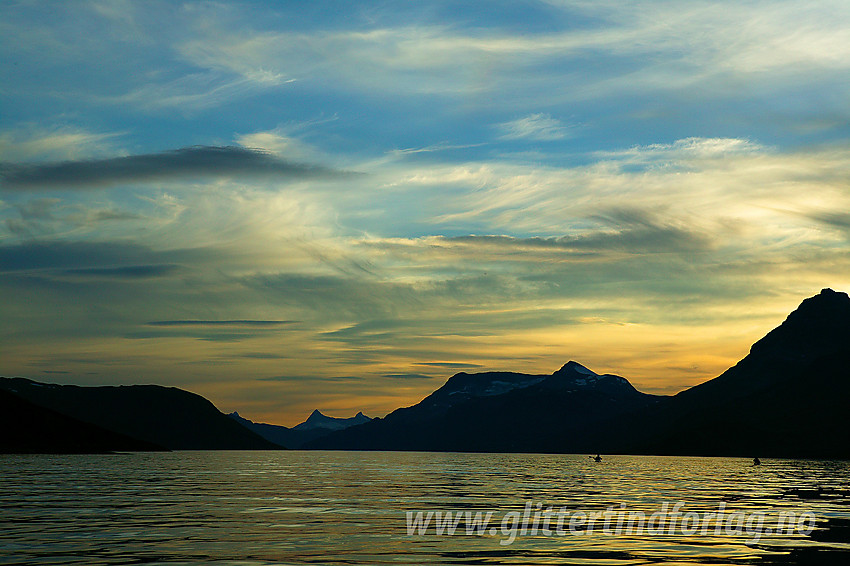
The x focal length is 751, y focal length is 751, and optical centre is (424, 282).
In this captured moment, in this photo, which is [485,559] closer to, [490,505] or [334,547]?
[334,547]

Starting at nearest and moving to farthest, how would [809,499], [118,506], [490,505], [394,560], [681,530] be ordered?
[394,560], [681,530], [118,506], [490,505], [809,499]

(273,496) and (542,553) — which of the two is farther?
(273,496)

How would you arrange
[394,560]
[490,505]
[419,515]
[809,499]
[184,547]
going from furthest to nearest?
1. [809,499]
2. [490,505]
3. [419,515]
4. [184,547]
5. [394,560]

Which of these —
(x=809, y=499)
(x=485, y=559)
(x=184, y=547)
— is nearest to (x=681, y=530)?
(x=485, y=559)

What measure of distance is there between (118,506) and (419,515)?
888 inches

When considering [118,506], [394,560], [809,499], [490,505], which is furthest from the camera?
[809,499]

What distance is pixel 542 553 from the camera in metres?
33.8

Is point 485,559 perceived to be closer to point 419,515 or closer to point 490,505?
point 419,515

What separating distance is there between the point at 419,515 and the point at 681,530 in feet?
55.8

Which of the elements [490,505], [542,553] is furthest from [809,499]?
[542,553]

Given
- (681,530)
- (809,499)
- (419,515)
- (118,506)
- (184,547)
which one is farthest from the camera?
(809,499)

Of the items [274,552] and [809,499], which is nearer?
[274,552]

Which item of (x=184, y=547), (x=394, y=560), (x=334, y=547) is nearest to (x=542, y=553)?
(x=394, y=560)

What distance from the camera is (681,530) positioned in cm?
4309
